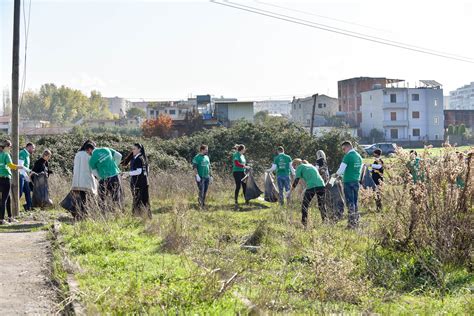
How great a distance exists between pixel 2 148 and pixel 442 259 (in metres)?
10.1

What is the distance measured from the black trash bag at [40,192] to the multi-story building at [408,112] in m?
78.1

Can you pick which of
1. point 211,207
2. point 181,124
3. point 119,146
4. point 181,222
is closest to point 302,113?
point 181,124

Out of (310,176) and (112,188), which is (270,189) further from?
(112,188)

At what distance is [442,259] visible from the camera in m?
8.23

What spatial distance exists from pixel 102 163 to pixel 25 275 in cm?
539

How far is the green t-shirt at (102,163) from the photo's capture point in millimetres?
13484

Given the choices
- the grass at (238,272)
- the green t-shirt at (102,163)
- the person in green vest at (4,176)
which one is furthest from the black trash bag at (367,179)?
the person in green vest at (4,176)

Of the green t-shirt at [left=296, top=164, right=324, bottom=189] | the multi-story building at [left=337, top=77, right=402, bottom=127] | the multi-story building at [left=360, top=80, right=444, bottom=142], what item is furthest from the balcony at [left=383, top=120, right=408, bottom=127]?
the green t-shirt at [left=296, top=164, right=324, bottom=189]

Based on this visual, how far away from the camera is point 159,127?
64.8 metres

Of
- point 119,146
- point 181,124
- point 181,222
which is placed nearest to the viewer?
point 181,222

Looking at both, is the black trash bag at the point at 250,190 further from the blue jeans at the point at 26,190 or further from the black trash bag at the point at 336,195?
the blue jeans at the point at 26,190

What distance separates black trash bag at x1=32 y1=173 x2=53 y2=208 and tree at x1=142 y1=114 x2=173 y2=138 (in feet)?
154

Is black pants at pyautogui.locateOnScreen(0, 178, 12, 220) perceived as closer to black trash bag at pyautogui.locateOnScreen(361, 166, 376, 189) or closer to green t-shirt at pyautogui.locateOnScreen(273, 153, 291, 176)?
green t-shirt at pyautogui.locateOnScreen(273, 153, 291, 176)

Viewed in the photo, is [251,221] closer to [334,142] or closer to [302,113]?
[334,142]
